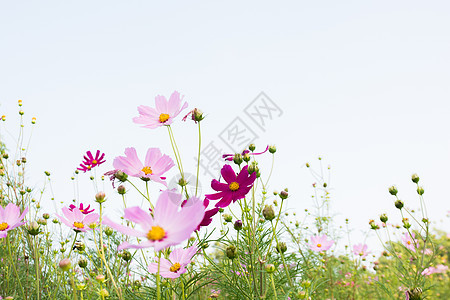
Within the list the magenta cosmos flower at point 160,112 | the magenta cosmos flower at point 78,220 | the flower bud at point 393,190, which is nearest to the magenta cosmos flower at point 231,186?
the magenta cosmos flower at point 160,112

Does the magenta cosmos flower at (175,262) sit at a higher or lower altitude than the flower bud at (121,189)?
lower

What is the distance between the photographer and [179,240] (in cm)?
49

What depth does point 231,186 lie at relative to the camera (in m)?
0.99

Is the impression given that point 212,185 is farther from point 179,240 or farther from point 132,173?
point 179,240

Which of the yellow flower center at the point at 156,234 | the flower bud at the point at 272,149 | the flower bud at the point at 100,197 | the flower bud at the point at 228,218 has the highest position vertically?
the flower bud at the point at 272,149

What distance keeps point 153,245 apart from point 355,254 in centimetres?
268

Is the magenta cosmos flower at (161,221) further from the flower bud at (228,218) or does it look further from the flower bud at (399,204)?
the flower bud at (399,204)

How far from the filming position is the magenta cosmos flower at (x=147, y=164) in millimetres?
863

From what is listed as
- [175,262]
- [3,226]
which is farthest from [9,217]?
[175,262]

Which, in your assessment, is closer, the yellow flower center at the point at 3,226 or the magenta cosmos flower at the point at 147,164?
the magenta cosmos flower at the point at 147,164

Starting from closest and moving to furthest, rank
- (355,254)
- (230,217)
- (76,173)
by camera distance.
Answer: (230,217), (76,173), (355,254)

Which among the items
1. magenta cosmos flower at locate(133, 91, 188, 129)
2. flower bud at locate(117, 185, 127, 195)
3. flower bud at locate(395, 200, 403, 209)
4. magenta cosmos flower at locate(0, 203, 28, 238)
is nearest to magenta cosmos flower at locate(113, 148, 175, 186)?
magenta cosmos flower at locate(133, 91, 188, 129)

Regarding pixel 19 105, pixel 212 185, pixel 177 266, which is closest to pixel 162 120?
pixel 212 185

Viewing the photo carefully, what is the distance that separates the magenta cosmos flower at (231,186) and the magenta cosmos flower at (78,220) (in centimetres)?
36
